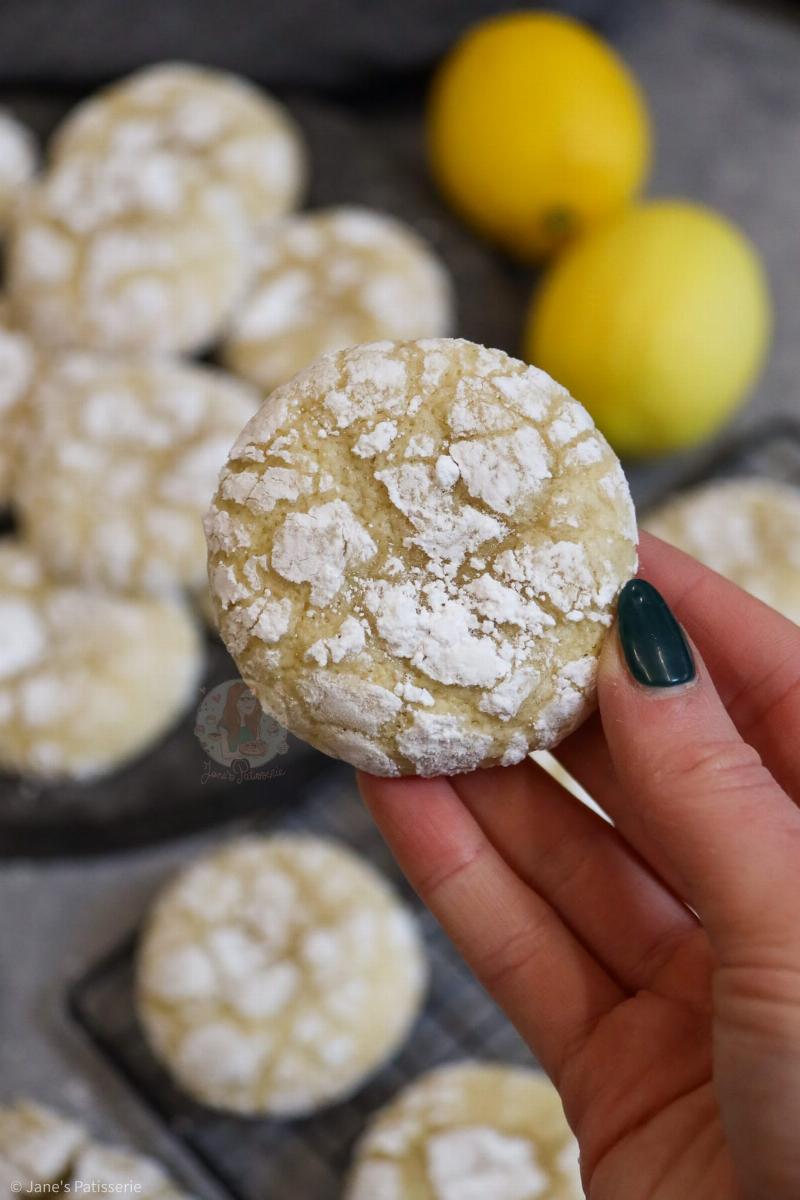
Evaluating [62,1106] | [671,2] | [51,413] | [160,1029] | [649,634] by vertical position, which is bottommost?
[62,1106]

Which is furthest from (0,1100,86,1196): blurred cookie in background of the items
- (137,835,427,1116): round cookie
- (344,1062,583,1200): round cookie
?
(344,1062,583,1200): round cookie

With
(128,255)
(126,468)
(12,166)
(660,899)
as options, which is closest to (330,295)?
(128,255)

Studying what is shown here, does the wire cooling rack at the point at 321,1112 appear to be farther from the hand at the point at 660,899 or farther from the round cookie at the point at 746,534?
the round cookie at the point at 746,534

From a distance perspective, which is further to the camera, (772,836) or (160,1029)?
(160,1029)

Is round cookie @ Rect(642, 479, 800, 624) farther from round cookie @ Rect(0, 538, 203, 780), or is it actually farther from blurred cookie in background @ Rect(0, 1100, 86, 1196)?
blurred cookie in background @ Rect(0, 1100, 86, 1196)

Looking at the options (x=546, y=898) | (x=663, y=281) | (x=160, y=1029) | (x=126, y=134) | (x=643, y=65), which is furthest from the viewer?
(x=643, y=65)

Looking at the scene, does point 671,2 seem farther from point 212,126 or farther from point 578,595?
point 578,595

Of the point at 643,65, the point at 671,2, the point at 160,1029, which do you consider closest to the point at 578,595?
the point at 160,1029
